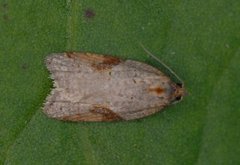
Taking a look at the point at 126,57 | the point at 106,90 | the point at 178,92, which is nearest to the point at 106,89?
the point at 106,90

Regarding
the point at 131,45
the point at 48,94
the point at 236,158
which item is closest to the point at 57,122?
the point at 48,94

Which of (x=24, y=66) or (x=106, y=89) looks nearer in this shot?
(x=24, y=66)

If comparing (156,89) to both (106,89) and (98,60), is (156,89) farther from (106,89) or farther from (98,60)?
(98,60)

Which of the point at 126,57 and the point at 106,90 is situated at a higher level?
the point at 126,57

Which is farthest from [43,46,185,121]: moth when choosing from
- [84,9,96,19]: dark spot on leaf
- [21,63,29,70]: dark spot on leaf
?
[84,9,96,19]: dark spot on leaf

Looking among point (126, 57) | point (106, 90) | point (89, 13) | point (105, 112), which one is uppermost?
point (89, 13)

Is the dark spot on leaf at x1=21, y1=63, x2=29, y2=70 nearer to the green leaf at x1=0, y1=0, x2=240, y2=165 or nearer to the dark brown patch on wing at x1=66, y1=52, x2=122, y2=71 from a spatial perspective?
the green leaf at x1=0, y1=0, x2=240, y2=165
